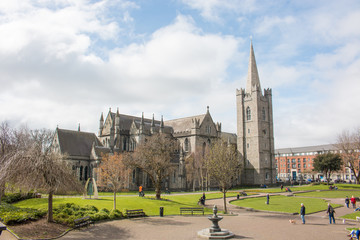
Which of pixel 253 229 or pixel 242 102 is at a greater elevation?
pixel 242 102

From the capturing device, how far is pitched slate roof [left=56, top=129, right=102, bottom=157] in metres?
56.8

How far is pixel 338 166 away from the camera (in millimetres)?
75375

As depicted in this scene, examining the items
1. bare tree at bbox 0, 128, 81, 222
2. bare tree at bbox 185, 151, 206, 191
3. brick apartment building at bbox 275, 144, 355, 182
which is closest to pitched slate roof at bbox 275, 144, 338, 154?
brick apartment building at bbox 275, 144, 355, 182

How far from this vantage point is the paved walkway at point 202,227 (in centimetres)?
1914

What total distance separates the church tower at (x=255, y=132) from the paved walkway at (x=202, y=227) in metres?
48.6


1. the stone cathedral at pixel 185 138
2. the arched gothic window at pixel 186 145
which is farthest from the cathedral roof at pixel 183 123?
the arched gothic window at pixel 186 145

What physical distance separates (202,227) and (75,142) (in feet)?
142

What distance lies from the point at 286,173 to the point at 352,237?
131 m

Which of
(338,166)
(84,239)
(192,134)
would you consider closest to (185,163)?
(192,134)

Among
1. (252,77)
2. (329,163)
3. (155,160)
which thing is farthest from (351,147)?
(155,160)

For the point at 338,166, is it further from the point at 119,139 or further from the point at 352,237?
the point at 352,237

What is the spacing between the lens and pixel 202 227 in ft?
73.8

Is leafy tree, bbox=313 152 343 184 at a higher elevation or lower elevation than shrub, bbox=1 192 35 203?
higher

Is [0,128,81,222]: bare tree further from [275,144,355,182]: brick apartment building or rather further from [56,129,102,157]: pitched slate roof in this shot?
[275,144,355,182]: brick apartment building
